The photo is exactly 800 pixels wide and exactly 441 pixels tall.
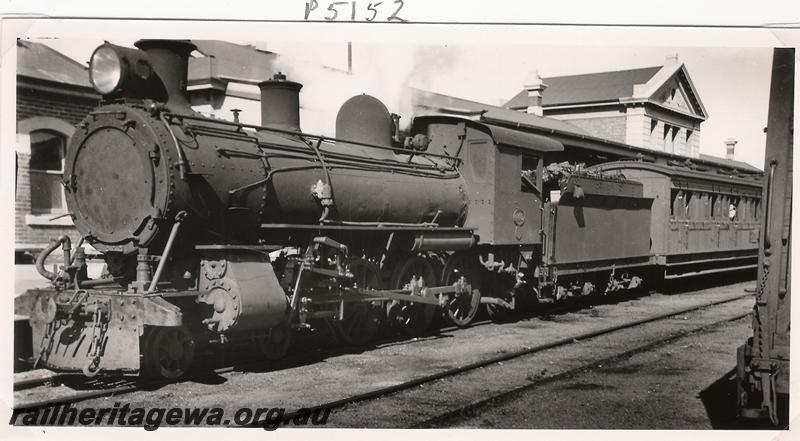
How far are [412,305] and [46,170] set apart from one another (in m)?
6.55

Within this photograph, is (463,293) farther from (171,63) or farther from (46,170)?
(46,170)

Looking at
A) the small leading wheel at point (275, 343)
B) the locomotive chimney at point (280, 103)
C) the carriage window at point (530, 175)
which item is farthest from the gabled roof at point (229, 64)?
the small leading wheel at point (275, 343)

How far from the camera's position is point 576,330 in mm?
11008

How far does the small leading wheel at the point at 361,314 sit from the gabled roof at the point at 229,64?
7826 mm

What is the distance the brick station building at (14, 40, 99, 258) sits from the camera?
462 inches

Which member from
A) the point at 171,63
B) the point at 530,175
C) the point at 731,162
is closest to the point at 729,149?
the point at 731,162

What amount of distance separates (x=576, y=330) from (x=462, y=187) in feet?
9.03

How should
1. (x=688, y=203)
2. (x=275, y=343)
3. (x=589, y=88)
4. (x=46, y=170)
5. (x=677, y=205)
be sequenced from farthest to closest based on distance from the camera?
(x=589, y=88) → (x=688, y=203) → (x=677, y=205) → (x=46, y=170) → (x=275, y=343)

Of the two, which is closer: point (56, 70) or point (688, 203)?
point (56, 70)

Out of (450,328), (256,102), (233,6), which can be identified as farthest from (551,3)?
(256,102)

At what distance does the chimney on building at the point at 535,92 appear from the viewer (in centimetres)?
3141

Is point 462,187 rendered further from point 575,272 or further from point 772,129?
point 772,129

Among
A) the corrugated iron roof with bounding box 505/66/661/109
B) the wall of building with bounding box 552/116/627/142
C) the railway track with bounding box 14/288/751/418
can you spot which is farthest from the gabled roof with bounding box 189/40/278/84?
the wall of building with bounding box 552/116/627/142

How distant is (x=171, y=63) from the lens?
730 cm
